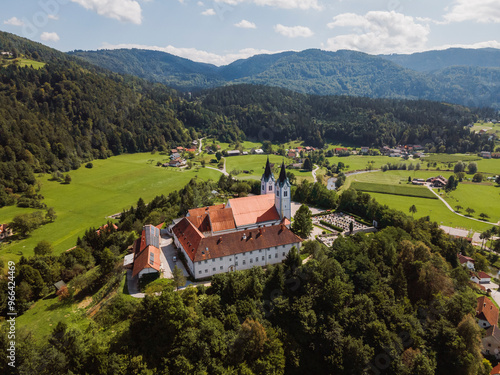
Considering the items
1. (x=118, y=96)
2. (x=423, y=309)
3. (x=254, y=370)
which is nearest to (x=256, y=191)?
(x=423, y=309)

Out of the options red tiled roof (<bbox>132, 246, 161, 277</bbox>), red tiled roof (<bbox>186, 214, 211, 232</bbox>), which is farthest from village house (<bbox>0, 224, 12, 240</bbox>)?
red tiled roof (<bbox>186, 214, 211, 232</bbox>)

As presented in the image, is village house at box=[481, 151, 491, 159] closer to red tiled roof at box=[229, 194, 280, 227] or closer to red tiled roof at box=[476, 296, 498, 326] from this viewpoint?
red tiled roof at box=[476, 296, 498, 326]

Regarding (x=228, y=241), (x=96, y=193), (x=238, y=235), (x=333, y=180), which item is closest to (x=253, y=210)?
(x=238, y=235)

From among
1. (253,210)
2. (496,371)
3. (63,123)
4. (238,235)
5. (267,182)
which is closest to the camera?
(496,371)

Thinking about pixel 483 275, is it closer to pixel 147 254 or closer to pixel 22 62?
pixel 147 254

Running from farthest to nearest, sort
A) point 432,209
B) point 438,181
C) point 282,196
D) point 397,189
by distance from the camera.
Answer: point 438,181 < point 397,189 < point 432,209 < point 282,196

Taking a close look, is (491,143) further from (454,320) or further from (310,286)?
(310,286)
